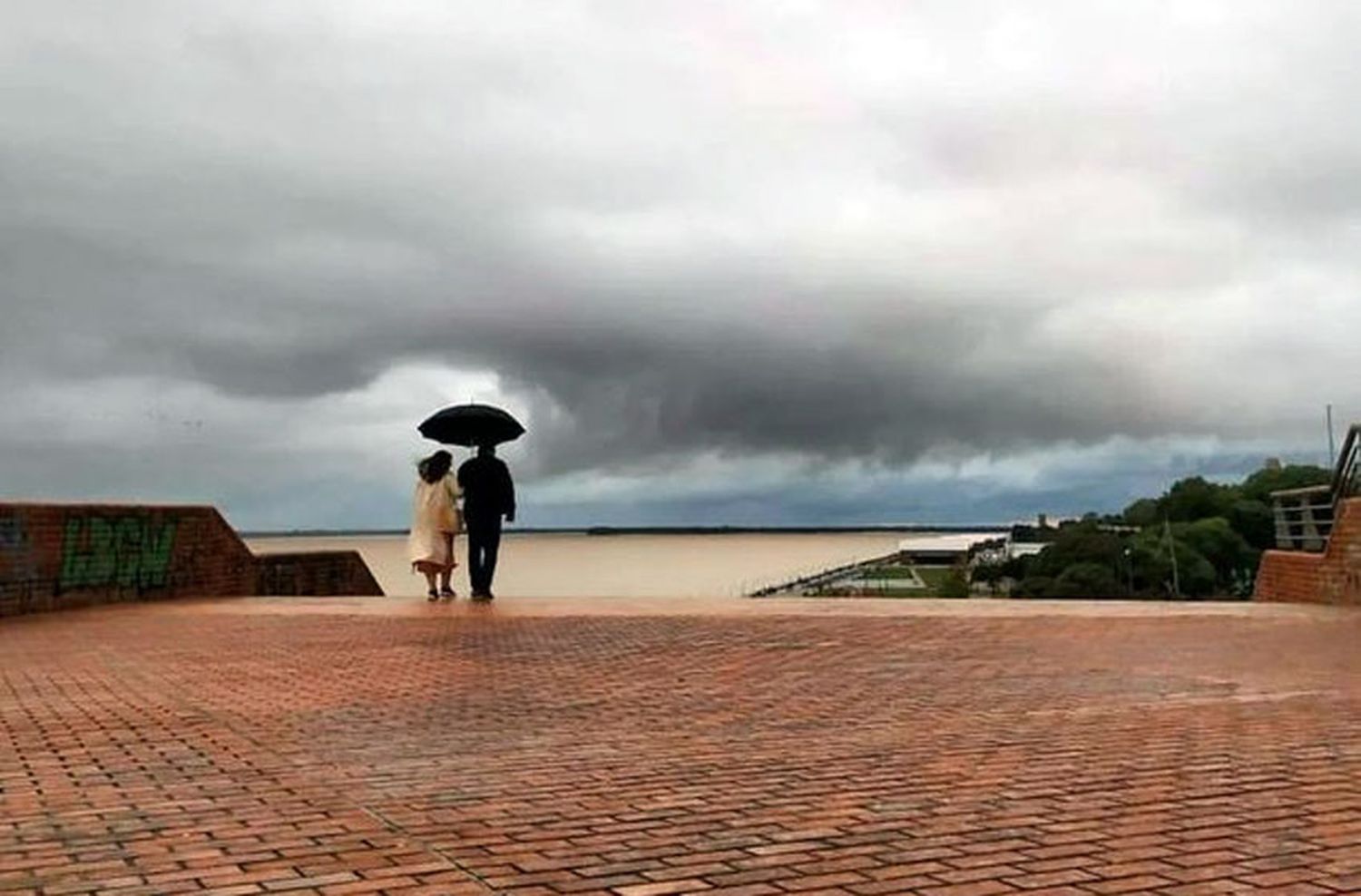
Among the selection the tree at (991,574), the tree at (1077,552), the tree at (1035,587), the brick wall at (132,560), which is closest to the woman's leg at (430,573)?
the brick wall at (132,560)

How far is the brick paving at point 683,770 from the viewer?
362cm

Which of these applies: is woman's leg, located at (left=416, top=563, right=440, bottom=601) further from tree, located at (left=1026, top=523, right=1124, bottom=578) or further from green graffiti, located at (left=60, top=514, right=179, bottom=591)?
tree, located at (left=1026, top=523, right=1124, bottom=578)

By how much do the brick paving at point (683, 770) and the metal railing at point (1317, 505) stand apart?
20.3 feet

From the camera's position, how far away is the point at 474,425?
15867 mm

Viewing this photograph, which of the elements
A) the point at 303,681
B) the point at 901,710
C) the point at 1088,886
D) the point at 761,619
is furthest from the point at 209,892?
the point at 761,619

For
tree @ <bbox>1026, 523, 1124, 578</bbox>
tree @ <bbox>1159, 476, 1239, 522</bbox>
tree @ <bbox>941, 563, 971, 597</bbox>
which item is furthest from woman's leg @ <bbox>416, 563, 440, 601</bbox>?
tree @ <bbox>1159, 476, 1239, 522</bbox>

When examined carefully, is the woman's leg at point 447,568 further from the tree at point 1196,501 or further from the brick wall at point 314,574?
the tree at point 1196,501

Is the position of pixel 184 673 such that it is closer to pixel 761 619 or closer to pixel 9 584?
pixel 761 619

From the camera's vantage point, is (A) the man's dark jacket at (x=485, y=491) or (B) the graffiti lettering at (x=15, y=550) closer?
(B) the graffiti lettering at (x=15, y=550)

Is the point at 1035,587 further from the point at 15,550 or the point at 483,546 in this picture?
the point at 15,550

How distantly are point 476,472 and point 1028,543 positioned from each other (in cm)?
11668

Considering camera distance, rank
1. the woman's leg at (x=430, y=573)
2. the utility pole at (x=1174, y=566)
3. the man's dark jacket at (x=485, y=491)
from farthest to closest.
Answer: the utility pole at (x=1174, y=566) < the woman's leg at (x=430, y=573) < the man's dark jacket at (x=485, y=491)

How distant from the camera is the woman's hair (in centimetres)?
1584

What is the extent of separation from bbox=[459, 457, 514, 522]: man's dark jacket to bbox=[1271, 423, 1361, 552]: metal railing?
29.7 feet
